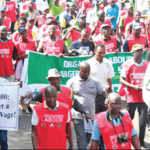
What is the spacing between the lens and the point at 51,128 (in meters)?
5.43

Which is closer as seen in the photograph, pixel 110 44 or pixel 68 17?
pixel 110 44

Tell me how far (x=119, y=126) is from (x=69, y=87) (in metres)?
1.93

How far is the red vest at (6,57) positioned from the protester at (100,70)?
214 centimetres

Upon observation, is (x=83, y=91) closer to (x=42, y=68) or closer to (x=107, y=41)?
(x=42, y=68)

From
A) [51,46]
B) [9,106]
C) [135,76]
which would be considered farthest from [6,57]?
[9,106]

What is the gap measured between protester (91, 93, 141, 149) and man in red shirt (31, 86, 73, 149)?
0.55 m

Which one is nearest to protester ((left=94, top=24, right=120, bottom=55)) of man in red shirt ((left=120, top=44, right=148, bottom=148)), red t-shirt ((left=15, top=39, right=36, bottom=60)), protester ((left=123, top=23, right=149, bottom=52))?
protester ((left=123, top=23, right=149, bottom=52))

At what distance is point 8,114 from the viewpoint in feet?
20.2

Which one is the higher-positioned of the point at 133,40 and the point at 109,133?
the point at 133,40

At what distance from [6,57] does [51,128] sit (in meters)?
4.10

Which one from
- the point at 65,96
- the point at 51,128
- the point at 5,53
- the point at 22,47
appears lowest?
the point at 51,128

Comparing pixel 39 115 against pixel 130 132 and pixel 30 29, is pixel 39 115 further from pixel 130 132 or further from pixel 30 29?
pixel 30 29

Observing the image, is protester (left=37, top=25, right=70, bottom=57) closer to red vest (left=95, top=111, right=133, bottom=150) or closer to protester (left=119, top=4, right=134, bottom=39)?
red vest (left=95, top=111, right=133, bottom=150)

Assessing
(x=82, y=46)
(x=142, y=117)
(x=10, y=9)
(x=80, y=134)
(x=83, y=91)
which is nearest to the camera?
(x=80, y=134)
